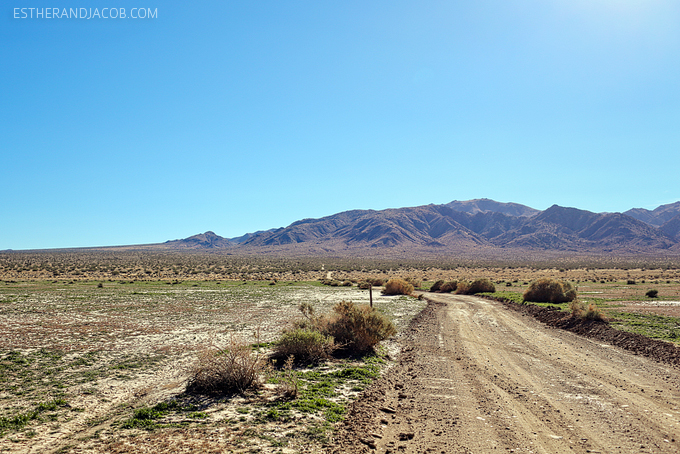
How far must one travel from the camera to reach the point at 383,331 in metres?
14.8

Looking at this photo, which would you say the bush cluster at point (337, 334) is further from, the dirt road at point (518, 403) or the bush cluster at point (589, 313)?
the bush cluster at point (589, 313)

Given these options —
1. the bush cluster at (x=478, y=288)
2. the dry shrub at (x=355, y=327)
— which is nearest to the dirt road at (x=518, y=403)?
the dry shrub at (x=355, y=327)

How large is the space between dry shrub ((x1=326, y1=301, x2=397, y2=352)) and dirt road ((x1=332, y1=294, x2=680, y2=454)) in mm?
1518

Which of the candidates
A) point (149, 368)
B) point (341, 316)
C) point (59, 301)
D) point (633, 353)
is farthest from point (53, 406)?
point (59, 301)

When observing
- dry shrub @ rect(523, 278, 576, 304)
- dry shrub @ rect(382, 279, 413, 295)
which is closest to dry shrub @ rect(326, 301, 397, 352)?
dry shrub @ rect(523, 278, 576, 304)

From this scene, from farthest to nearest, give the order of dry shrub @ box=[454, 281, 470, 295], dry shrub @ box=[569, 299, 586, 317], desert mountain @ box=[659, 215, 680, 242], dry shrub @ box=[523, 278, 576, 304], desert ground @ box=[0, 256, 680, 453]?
1. desert mountain @ box=[659, 215, 680, 242]
2. dry shrub @ box=[454, 281, 470, 295]
3. dry shrub @ box=[523, 278, 576, 304]
4. dry shrub @ box=[569, 299, 586, 317]
5. desert ground @ box=[0, 256, 680, 453]

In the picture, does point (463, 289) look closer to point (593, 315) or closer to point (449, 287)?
point (449, 287)

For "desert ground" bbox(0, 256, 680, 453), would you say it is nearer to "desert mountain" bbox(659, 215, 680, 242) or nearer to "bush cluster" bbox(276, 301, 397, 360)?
"bush cluster" bbox(276, 301, 397, 360)

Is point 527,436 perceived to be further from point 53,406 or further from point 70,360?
point 70,360

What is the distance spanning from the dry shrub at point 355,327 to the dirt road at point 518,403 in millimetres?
1518

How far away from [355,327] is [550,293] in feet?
77.7

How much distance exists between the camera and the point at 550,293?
30000 mm

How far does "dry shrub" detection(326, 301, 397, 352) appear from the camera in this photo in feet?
45.4

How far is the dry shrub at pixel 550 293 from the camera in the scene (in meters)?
29.6
